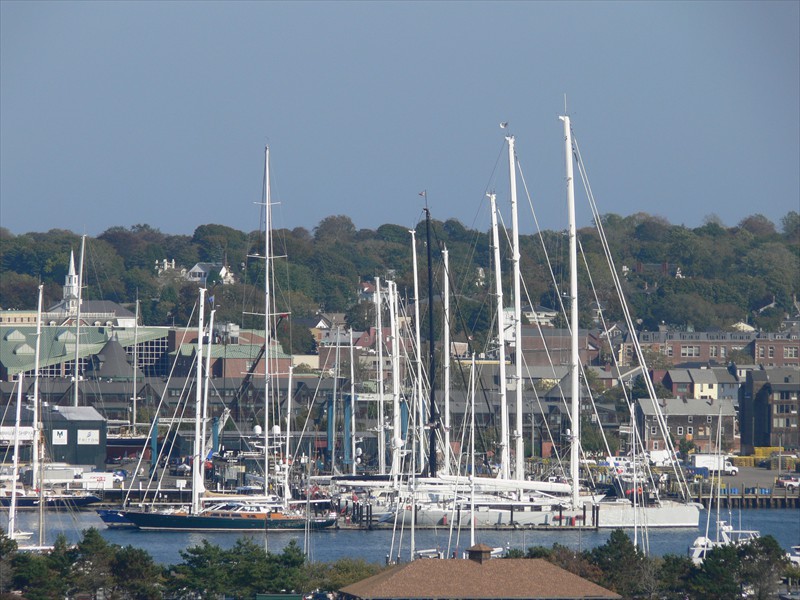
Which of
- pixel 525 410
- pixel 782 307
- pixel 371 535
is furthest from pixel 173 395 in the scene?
pixel 782 307

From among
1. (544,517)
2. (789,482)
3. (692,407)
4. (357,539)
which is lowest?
(357,539)

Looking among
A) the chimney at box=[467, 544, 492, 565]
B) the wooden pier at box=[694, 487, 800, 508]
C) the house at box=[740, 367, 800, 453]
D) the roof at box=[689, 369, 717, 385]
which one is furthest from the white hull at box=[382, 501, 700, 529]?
the roof at box=[689, 369, 717, 385]

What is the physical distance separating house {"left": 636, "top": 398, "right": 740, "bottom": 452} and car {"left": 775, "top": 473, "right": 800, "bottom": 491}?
48.5ft

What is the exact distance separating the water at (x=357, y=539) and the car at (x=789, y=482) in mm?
18404

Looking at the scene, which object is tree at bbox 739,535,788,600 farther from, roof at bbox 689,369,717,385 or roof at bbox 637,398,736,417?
roof at bbox 689,369,717,385

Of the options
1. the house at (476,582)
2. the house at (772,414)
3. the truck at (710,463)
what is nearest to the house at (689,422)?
the house at (772,414)

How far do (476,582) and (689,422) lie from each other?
7382 cm

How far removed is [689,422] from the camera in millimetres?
105312

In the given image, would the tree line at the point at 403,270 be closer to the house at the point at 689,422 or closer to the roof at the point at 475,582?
the house at the point at 689,422

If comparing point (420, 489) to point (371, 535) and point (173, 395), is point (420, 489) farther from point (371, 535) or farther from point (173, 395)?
point (173, 395)

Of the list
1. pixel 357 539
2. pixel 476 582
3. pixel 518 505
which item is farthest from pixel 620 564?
pixel 357 539

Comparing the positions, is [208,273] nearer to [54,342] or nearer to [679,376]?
[54,342]

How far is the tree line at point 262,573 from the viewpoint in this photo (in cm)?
3778

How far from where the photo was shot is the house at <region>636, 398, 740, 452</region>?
101 meters
